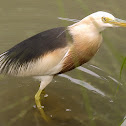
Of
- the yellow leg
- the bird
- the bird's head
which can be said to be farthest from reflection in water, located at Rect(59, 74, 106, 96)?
the bird's head

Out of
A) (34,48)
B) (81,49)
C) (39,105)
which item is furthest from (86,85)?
(34,48)

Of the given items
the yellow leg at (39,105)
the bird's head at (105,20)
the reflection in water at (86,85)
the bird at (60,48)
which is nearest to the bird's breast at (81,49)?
the bird at (60,48)

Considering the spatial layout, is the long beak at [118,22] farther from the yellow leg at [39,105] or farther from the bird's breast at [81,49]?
the yellow leg at [39,105]

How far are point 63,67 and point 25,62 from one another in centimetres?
32

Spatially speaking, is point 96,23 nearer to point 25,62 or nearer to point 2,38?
point 25,62

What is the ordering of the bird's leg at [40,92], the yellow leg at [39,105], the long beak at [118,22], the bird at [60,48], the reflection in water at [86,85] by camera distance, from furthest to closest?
the reflection in water at [86,85] → the yellow leg at [39,105] → the bird's leg at [40,92] → the bird at [60,48] → the long beak at [118,22]

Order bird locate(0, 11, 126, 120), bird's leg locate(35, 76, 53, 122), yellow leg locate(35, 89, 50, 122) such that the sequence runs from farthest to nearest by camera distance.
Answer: yellow leg locate(35, 89, 50, 122) < bird's leg locate(35, 76, 53, 122) < bird locate(0, 11, 126, 120)

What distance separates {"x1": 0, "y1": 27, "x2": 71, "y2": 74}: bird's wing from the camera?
8.71 ft

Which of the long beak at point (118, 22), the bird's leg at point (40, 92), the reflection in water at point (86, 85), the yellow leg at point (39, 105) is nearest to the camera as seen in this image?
the long beak at point (118, 22)

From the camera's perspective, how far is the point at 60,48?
264 cm

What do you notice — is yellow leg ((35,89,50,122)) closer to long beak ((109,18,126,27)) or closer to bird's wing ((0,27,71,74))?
bird's wing ((0,27,71,74))

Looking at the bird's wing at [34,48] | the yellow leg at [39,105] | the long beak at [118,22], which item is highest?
the long beak at [118,22]

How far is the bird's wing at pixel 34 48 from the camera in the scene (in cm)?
265

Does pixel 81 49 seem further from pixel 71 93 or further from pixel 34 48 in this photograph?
pixel 71 93
